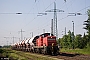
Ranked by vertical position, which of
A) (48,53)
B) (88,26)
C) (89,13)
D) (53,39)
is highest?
(89,13)

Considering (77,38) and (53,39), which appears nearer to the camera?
(53,39)

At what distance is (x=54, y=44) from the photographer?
117ft

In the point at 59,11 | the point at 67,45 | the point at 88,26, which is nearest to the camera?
the point at 59,11

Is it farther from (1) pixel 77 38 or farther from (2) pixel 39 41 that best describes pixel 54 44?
(1) pixel 77 38

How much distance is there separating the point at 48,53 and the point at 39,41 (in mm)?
4570

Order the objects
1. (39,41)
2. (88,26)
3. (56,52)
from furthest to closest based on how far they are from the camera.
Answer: (88,26) < (39,41) < (56,52)

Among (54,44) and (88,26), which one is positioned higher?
(88,26)

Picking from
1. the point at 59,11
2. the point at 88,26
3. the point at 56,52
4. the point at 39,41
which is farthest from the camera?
Result: the point at 88,26

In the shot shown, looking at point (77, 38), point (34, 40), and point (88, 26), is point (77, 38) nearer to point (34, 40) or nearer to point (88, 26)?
point (88, 26)

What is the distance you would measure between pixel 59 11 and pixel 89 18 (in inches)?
950

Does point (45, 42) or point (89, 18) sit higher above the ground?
point (89, 18)

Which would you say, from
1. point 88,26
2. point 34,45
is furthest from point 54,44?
point 88,26

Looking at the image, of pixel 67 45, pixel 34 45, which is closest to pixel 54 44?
pixel 34 45

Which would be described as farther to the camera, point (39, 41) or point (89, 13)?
point (89, 13)
